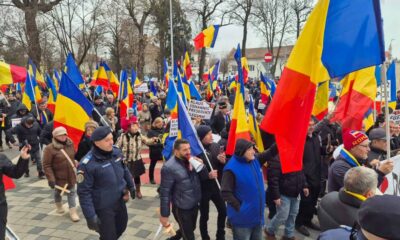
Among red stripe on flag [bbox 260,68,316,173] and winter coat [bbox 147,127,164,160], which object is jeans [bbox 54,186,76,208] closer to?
winter coat [bbox 147,127,164,160]

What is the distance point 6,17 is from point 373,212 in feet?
84.1

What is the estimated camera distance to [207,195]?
192 inches

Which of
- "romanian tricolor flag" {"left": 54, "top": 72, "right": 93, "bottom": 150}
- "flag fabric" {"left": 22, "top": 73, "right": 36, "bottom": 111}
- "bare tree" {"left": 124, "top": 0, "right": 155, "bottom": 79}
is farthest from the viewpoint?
"bare tree" {"left": 124, "top": 0, "right": 155, "bottom": 79}

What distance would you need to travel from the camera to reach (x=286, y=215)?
16.0 feet

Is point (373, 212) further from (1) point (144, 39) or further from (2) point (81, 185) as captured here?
(1) point (144, 39)

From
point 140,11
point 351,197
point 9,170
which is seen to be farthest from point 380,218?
point 140,11

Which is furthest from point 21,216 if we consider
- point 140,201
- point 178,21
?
point 178,21

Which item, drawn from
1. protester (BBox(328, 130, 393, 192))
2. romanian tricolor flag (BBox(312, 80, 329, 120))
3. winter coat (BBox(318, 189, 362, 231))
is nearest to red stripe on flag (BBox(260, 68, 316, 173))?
winter coat (BBox(318, 189, 362, 231))

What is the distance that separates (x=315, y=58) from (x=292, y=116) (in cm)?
54

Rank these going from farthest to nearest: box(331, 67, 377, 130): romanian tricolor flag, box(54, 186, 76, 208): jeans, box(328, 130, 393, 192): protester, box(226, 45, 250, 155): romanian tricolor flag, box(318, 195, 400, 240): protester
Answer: box(54, 186, 76, 208): jeans, box(331, 67, 377, 130): romanian tricolor flag, box(226, 45, 250, 155): romanian tricolor flag, box(328, 130, 393, 192): protester, box(318, 195, 400, 240): protester

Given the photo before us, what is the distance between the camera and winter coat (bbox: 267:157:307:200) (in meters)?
4.80

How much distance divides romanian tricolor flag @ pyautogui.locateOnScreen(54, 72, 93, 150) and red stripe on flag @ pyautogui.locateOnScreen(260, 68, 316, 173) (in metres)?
3.56

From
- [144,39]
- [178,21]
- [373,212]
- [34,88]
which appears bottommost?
[373,212]

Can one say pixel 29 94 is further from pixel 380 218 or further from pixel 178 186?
pixel 380 218
